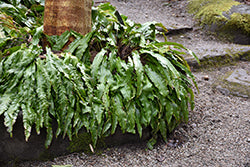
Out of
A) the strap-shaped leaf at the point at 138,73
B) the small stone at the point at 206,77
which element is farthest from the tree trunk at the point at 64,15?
the small stone at the point at 206,77

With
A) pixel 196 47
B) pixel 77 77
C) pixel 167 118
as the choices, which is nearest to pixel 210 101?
pixel 167 118

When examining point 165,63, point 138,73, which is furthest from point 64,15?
point 165,63

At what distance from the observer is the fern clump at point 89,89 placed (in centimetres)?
192

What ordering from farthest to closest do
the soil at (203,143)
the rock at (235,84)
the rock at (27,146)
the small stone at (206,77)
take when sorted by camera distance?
the small stone at (206,77) → the rock at (235,84) → the soil at (203,143) → the rock at (27,146)

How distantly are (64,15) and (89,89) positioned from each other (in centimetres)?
88

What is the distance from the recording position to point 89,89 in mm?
2061

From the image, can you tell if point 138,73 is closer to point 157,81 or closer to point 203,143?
point 157,81

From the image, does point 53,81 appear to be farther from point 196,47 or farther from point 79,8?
point 196,47

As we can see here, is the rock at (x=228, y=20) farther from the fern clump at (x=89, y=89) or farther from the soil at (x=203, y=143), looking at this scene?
the fern clump at (x=89, y=89)

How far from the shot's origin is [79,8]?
7.89 feet

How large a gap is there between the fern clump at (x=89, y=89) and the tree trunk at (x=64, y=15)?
0.10 meters

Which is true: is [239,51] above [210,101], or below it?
above

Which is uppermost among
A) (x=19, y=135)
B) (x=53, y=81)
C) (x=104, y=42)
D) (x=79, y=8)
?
(x=79, y=8)

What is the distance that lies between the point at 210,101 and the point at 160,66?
1146 mm
